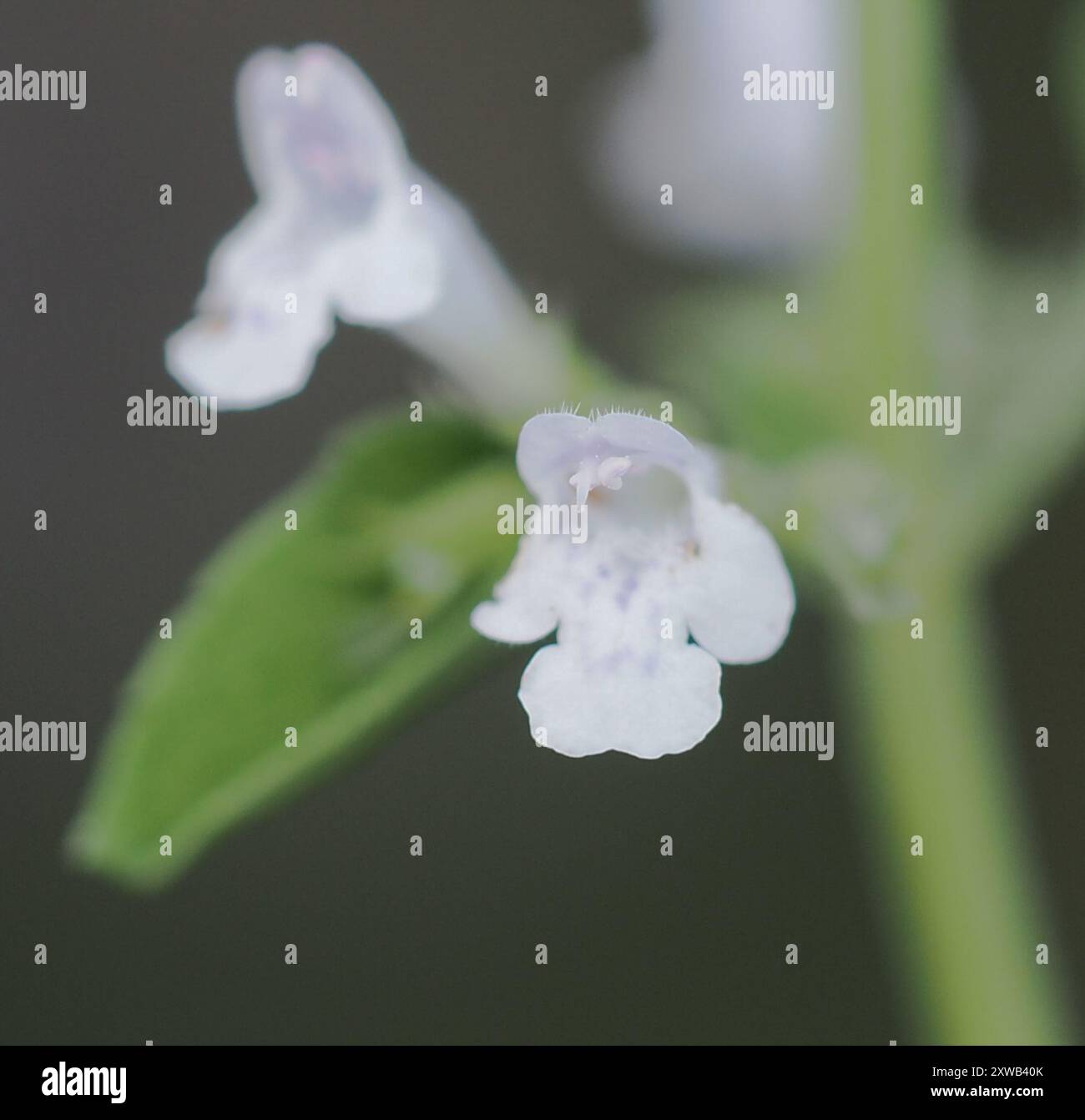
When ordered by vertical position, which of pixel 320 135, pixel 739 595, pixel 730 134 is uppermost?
pixel 730 134

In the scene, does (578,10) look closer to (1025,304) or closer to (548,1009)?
(1025,304)

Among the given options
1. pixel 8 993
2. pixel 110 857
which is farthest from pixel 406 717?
pixel 8 993

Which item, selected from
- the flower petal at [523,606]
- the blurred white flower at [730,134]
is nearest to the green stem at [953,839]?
the blurred white flower at [730,134]

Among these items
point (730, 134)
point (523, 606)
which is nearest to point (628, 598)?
point (523, 606)

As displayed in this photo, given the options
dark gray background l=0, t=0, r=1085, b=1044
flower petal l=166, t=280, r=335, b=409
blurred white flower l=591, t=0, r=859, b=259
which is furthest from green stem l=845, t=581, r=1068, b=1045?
dark gray background l=0, t=0, r=1085, b=1044

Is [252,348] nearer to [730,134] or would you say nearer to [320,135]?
[320,135]

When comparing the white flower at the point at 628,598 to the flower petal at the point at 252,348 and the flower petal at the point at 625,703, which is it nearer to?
the flower petal at the point at 625,703

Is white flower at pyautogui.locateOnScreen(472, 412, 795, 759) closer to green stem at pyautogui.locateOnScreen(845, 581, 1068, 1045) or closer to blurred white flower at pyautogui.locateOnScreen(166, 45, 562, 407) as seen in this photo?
blurred white flower at pyautogui.locateOnScreen(166, 45, 562, 407)
